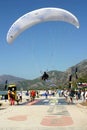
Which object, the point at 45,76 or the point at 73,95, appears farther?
the point at 73,95

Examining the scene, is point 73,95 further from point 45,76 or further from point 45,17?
point 45,17

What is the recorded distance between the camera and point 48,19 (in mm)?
27141

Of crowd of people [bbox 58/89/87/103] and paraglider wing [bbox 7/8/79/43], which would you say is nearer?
paraglider wing [bbox 7/8/79/43]

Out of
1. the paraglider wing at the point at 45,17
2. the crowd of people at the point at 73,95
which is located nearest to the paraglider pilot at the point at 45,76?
the paraglider wing at the point at 45,17

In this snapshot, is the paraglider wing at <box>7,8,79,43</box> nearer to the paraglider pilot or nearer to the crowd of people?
the paraglider pilot

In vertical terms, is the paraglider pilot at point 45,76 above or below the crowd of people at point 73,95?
above

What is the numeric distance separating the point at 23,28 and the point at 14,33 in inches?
31.3

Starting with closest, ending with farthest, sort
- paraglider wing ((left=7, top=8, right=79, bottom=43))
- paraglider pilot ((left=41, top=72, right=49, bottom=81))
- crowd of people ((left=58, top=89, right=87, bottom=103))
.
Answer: paraglider wing ((left=7, top=8, right=79, bottom=43)) → paraglider pilot ((left=41, top=72, right=49, bottom=81)) → crowd of people ((left=58, top=89, right=87, bottom=103))

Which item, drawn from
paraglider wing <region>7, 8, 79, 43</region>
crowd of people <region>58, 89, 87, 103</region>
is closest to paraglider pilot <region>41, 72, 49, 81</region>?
A: paraglider wing <region>7, 8, 79, 43</region>

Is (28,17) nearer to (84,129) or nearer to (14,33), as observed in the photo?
(14,33)

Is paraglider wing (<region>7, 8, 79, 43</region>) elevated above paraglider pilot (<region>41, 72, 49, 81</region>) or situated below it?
above

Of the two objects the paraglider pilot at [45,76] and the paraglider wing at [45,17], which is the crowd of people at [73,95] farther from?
the paraglider wing at [45,17]

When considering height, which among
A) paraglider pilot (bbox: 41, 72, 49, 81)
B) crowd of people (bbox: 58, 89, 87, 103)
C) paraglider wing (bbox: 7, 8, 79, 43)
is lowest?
crowd of people (bbox: 58, 89, 87, 103)

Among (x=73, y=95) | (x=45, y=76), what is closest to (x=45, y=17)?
Answer: (x=45, y=76)
